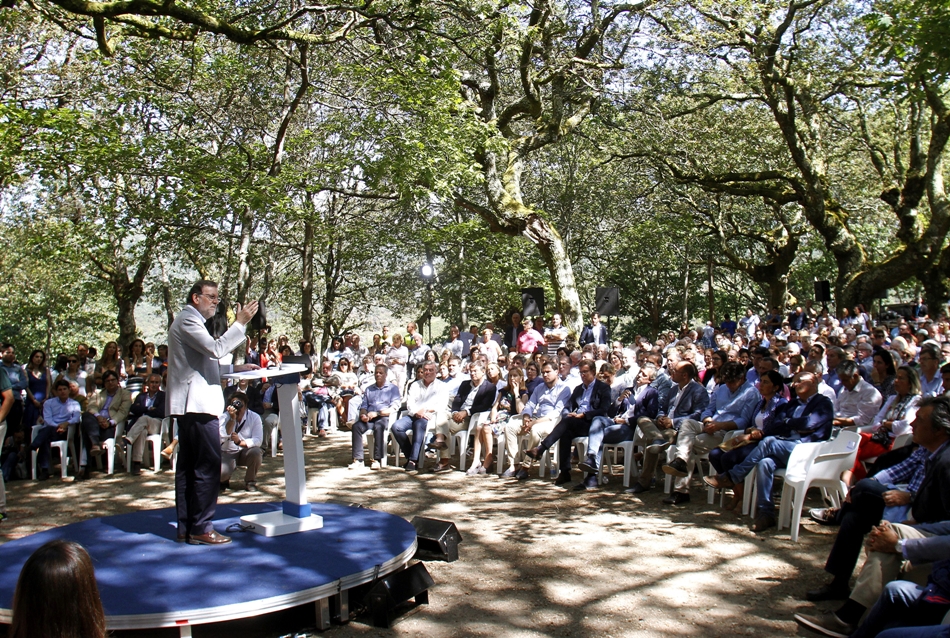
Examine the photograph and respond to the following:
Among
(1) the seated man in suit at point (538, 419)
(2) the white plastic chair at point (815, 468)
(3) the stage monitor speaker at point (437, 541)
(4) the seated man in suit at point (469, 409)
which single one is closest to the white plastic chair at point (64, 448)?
(4) the seated man in suit at point (469, 409)

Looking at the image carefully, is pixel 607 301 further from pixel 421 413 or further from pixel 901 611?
pixel 901 611

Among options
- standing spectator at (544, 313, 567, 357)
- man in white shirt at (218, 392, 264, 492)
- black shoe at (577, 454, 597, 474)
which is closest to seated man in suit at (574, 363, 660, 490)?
black shoe at (577, 454, 597, 474)

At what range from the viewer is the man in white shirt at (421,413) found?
924 cm

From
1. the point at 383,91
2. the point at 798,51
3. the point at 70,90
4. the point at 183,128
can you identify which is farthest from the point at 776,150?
the point at 70,90

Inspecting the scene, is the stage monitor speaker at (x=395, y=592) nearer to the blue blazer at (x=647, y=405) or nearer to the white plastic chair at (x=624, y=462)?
the white plastic chair at (x=624, y=462)

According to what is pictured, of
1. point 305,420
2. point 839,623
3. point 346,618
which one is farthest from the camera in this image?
point 305,420

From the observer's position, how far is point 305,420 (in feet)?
40.0

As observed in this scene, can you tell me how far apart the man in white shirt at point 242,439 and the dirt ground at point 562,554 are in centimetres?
21

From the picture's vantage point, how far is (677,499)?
22.8 ft

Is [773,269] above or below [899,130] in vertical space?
below

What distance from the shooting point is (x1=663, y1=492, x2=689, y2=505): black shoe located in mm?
6949

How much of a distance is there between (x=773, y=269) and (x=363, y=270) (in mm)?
12944

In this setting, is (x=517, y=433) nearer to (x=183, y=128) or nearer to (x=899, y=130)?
(x=183, y=128)

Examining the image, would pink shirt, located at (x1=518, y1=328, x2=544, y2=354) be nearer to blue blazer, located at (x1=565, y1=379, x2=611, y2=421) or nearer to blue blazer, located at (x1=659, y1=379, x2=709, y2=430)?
blue blazer, located at (x1=565, y1=379, x2=611, y2=421)
